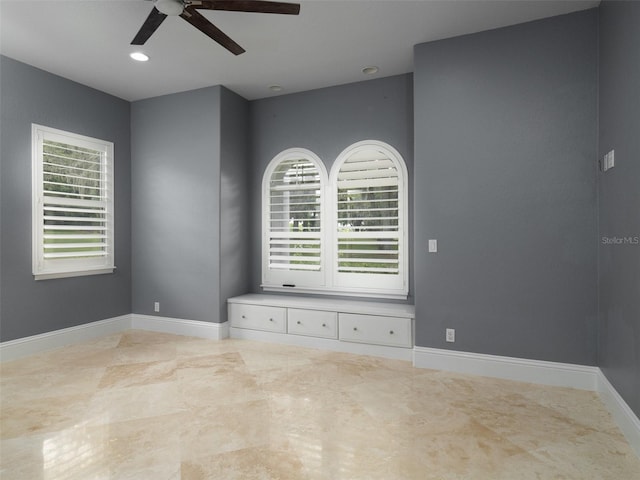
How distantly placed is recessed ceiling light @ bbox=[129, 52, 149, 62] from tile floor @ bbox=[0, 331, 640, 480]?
2.98m

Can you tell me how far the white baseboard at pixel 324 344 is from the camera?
369cm

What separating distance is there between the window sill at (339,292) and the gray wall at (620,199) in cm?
185

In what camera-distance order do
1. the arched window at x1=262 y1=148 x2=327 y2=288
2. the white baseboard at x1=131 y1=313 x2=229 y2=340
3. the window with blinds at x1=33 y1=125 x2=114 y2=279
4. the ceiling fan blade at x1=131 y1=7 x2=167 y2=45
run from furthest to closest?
the arched window at x1=262 y1=148 x2=327 y2=288, the white baseboard at x1=131 y1=313 x2=229 y2=340, the window with blinds at x1=33 y1=125 x2=114 y2=279, the ceiling fan blade at x1=131 y1=7 x2=167 y2=45

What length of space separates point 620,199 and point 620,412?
136cm

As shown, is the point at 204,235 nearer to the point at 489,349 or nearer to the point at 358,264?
the point at 358,264

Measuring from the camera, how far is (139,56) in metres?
3.66

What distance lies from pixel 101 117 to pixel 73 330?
256 centimetres

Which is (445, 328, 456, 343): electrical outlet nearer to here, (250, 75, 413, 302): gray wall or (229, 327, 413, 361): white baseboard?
(229, 327, 413, 361): white baseboard

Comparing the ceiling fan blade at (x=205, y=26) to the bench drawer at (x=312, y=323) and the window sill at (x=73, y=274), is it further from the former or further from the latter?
the window sill at (x=73, y=274)

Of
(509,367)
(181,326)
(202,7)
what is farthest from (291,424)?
(202,7)

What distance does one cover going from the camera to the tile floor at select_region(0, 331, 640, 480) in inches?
76.8

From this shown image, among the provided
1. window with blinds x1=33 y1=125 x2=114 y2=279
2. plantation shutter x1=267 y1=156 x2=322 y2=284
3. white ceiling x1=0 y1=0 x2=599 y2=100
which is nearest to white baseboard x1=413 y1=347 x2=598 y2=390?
plantation shutter x1=267 y1=156 x2=322 y2=284

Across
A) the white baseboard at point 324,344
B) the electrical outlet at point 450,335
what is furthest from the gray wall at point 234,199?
the electrical outlet at point 450,335

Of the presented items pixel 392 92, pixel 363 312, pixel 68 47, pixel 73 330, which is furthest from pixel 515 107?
pixel 73 330
